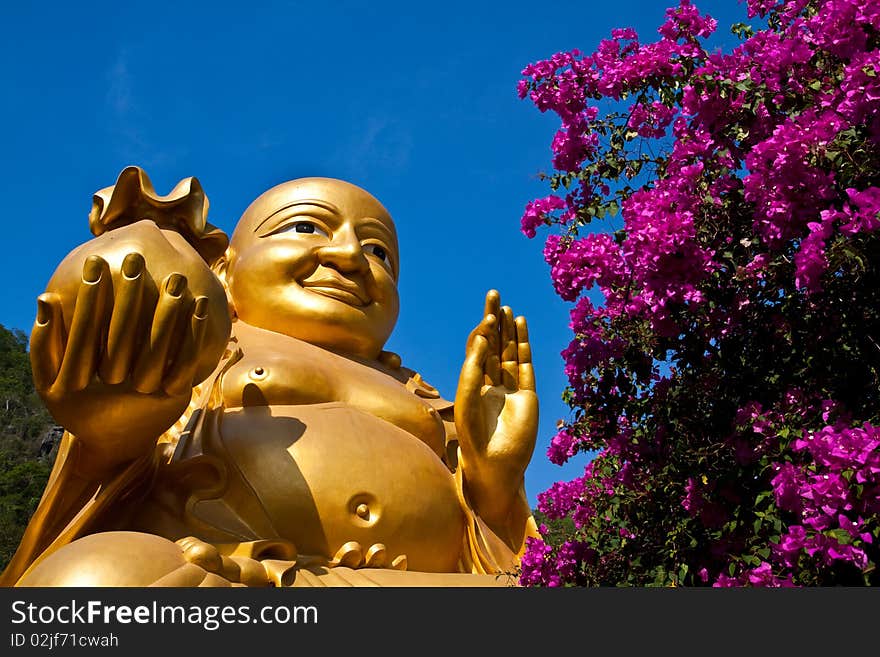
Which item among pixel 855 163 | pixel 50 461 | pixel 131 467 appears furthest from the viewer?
pixel 50 461

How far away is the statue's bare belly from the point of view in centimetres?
435

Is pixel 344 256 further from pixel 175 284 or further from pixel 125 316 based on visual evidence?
pixel 125 316

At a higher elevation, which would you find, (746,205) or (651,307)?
(746,205)

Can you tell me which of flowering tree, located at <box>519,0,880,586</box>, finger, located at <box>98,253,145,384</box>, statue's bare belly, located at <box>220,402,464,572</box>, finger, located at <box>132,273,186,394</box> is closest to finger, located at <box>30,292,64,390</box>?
finger, located at <box>98,253,145,384</box>

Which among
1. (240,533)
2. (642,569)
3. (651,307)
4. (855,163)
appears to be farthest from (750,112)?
(240,533)

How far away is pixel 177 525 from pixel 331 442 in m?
0.77

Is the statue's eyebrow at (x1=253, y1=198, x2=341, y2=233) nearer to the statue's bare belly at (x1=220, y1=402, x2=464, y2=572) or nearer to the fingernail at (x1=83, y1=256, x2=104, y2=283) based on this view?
the statue's bare belly at (x1=220, y1=402, x2=464, y2=572)

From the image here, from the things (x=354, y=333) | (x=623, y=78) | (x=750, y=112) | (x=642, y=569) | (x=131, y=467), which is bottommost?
(x=642, y=569)

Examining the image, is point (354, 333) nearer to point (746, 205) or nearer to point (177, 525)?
point (177, 525)

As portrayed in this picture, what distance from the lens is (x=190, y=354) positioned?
12.2 feet

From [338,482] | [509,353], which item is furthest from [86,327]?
[509,353]

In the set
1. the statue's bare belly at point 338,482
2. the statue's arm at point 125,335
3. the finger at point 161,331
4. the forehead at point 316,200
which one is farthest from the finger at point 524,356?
the finger at point 161,331

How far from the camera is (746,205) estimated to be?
10.3ft

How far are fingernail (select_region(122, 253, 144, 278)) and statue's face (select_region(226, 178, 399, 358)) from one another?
1.85m
